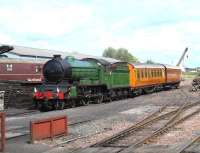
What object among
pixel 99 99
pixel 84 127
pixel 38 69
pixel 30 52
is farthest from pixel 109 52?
pixel 84 127

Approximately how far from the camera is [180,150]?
1277 cm

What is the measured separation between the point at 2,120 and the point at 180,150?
485 centimetres

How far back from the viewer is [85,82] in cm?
3039

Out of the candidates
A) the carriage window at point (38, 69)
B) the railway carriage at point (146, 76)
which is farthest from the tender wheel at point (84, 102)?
the carriage window at point (38, 69)

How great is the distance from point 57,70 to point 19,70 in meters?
16.4

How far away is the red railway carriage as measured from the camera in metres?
42.7

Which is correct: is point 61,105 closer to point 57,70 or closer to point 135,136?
point 57,70

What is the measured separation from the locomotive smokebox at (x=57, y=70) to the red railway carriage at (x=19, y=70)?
44.1ft

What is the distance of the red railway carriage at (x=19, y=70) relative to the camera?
42688mm

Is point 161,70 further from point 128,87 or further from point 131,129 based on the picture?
point 131,129

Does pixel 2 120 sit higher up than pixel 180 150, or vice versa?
pixel 2 120

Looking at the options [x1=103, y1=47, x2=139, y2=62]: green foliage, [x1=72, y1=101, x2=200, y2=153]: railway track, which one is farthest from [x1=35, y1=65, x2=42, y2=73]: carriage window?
[x1=103, y1=47, x2=139, y2=62]: green foliage

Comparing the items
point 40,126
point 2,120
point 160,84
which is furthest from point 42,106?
point 160,84

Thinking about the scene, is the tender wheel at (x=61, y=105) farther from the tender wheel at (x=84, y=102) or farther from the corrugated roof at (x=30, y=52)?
the corrugated roof at (x=30, y=52)
